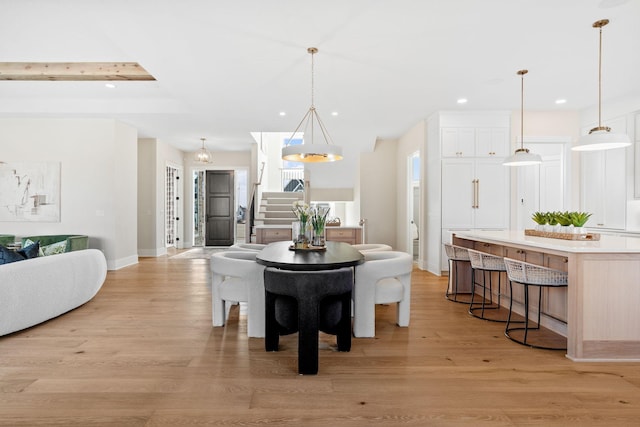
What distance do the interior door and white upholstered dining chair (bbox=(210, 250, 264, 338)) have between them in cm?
656

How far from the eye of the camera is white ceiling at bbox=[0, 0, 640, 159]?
2.85m

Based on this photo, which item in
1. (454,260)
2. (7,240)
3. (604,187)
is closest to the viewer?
(454,260)

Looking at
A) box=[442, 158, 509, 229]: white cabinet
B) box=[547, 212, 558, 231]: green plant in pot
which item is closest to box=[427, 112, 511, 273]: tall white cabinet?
box=[442, 158, 509, 229]: white cabinet

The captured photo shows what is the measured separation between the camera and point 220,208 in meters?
9.65

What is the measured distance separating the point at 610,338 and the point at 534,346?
51cm

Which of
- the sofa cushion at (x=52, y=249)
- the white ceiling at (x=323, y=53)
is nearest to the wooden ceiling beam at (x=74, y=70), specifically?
the white ceiling at (x=323, y=53)

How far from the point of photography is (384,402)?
1.97 m

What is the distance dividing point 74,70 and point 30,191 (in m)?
2.89

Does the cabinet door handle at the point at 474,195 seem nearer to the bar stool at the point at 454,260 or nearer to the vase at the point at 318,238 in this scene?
the bar stool at the point at 454,260

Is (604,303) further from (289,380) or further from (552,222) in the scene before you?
(289,380)

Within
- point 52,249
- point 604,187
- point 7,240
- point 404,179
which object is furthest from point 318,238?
point 7,240

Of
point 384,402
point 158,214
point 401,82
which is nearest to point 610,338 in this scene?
point 384,402

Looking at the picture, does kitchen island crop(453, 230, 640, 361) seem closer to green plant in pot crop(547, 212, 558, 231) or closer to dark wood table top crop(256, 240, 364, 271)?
green plant in pot crop(547, 212, 558, 231)

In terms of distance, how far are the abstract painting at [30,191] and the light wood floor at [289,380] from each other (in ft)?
12.2
